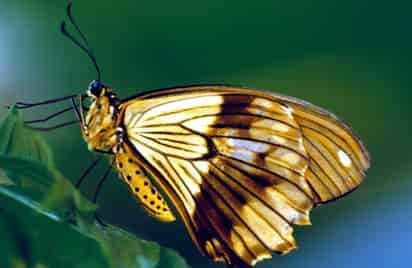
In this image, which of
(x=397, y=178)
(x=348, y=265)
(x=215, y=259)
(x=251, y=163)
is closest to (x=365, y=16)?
(x=397, y=178)

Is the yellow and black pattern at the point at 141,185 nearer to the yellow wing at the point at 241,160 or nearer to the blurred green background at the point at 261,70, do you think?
the yellow wing at the point at 241,160

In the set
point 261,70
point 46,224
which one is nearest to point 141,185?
point 261,70

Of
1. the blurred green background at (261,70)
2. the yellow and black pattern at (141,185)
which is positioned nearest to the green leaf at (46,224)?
the yellow and black pattern at (141,185)

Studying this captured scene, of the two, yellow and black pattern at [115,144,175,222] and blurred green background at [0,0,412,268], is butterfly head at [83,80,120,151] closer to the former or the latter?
yellow and black pattern at [115,144,175,222]

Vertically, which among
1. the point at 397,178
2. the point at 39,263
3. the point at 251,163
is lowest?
the point at 397,178

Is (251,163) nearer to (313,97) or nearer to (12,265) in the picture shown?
(313,97)

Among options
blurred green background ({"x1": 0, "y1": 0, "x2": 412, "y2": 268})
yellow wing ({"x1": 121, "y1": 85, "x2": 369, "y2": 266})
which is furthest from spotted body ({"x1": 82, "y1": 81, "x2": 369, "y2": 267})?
blurred green background ({"x1": 0, "y1": 0, "x2": 412, "y2": 268})
